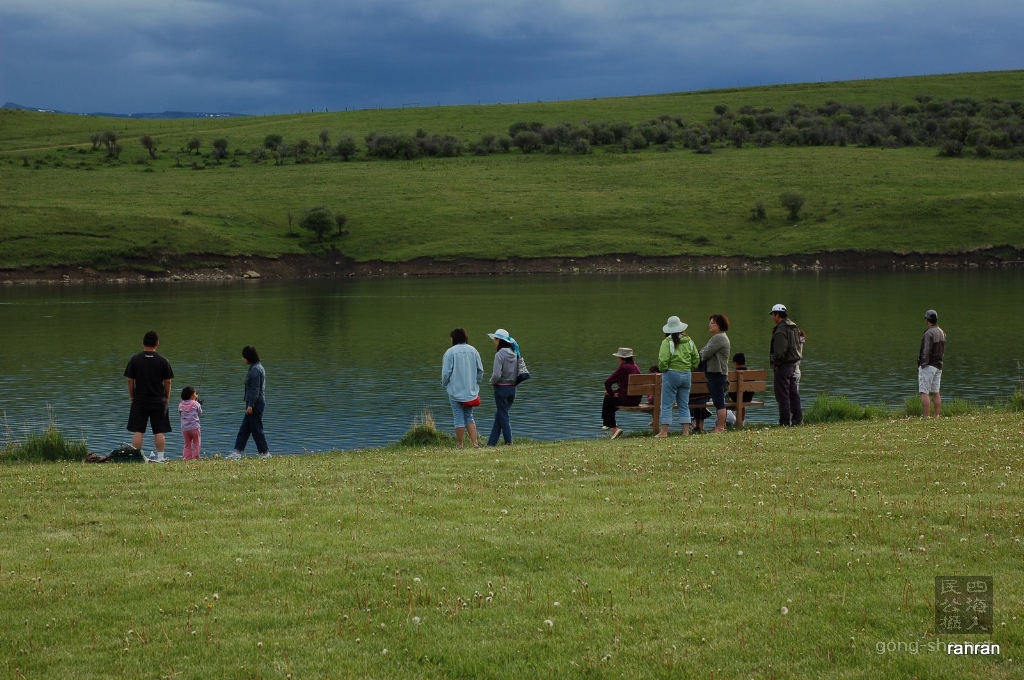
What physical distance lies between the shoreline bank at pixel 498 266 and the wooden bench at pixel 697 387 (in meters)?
84.1

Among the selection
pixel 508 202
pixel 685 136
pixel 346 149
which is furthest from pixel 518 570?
pixel 685 136

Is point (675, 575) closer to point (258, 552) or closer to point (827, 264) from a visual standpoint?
point (258, 552)

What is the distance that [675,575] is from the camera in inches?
376

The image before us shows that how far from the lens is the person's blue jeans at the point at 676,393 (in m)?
21.2

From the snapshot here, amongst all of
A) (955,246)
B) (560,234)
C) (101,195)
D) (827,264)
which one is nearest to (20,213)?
(101,195)

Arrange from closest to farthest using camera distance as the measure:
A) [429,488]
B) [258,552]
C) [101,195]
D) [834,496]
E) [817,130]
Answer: [258,552]
[834,496]
[429,488]
[101,195]
[817,130]

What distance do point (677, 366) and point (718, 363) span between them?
3.10 ft

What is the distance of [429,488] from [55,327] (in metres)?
50.7

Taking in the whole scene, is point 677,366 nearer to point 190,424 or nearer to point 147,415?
point 190,424

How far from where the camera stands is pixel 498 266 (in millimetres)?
110312

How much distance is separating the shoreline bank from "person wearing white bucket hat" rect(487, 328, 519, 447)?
3372 inches

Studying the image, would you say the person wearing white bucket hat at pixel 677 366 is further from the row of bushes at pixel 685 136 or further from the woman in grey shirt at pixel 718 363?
the row of bushes at pixel 685 136

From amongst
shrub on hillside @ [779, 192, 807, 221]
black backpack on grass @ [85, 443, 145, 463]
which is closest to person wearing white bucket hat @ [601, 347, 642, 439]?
black backpack on grass @ [85, 443, 145, 463]

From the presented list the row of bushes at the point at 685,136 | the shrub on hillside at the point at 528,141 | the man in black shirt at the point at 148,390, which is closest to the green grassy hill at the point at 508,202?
the row of bushes at the point at 685,136
